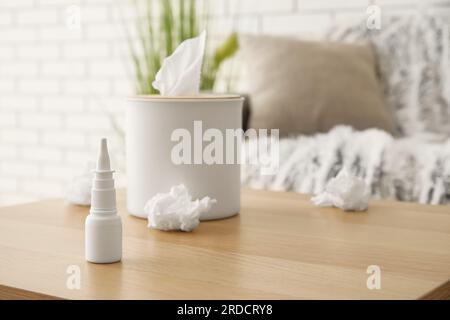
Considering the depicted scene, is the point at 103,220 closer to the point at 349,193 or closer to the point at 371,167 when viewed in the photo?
the point at 349,193

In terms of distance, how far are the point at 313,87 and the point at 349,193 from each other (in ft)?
3.61

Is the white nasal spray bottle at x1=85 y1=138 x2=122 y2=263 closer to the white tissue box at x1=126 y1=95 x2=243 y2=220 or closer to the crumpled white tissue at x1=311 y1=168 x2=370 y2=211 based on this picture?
the white tissue box at x1=126 y1=95 x2=243 y2=220

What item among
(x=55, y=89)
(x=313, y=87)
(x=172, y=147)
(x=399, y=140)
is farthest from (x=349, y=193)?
(x=55, y=89)

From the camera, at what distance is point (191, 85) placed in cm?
105

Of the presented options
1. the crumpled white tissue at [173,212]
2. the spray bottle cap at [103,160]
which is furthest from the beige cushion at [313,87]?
the spray bottle cap at [103,160]

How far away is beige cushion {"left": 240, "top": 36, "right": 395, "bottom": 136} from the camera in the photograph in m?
2.13

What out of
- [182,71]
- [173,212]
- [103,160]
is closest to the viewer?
[103,160]

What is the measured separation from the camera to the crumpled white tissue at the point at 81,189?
1.15 meters

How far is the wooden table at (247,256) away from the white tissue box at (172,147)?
0.15 feet

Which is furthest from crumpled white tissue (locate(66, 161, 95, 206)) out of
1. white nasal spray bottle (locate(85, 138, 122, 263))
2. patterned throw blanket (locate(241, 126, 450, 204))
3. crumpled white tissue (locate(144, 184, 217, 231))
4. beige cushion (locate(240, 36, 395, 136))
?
beige cushion (locate(240, 36, 395, 136))

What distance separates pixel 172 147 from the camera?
1.01 metres

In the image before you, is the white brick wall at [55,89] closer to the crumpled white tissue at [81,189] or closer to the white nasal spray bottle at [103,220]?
the crumpled white tissue at [81,189]

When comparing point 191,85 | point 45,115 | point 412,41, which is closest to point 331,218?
point 191,85
